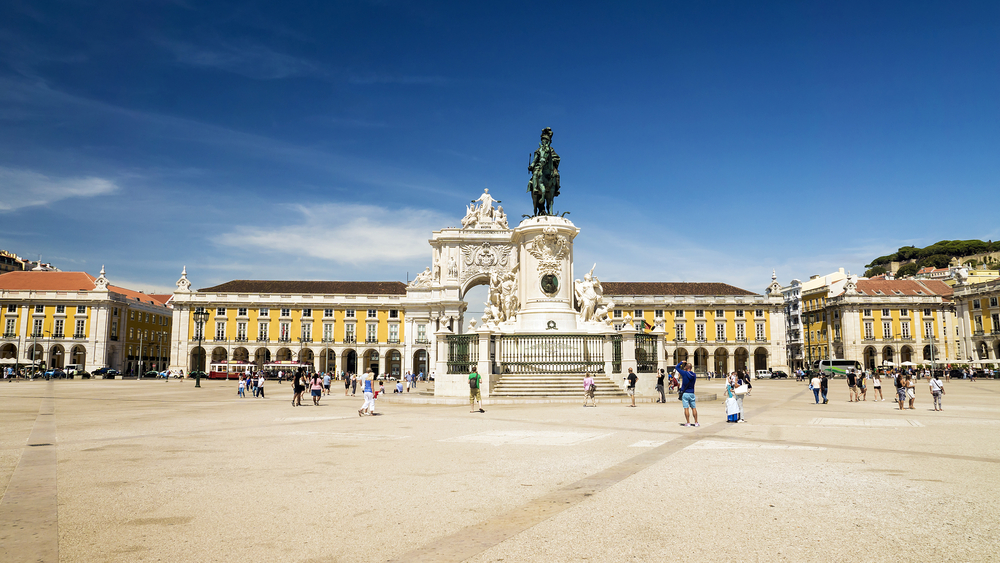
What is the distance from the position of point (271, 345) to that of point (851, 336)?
71981 millimetres

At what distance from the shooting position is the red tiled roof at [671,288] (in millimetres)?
86250

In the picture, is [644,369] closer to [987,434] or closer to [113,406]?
[987,434]

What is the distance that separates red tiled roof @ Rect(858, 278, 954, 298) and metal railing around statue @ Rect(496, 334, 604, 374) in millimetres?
72367

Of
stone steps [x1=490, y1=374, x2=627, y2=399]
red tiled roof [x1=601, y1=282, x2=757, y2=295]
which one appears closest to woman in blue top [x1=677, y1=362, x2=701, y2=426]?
stone steps [x1=490, y1=374, x2=627, y2=399]

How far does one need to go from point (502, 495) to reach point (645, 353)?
1947 centimetres

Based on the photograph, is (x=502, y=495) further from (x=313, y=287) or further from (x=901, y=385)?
(x=313, y=287)

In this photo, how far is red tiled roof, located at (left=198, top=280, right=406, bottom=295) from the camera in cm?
8500

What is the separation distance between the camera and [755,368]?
272 ft

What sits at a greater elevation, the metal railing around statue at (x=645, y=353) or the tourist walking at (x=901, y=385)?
the metal railing around statue at (x=645, y=353)

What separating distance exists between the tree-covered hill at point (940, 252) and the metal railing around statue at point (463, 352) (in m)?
111

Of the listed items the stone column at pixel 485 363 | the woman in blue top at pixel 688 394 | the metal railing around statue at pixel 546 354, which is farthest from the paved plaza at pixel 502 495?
the metal railing around statue at pixel 546 354

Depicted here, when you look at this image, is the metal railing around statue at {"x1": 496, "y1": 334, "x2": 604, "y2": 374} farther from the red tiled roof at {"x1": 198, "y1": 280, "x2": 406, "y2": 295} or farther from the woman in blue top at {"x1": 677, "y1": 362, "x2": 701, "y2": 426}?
the red tiled roof at {"x1": 198, "y1": 280, "x2": 406, "y2": 295}

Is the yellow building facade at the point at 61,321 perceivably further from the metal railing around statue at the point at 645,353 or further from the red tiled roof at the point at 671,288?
the metal railing around statue at the point at 645,353

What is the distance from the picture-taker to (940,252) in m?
111
